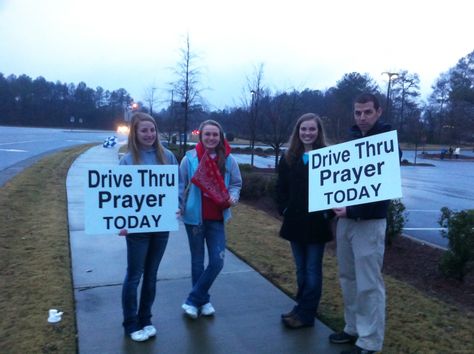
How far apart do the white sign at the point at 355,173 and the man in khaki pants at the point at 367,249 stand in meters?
0.08

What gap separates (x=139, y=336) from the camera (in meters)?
3.48

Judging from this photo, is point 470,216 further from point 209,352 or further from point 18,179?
point 18,179

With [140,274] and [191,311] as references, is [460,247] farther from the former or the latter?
[140,274]

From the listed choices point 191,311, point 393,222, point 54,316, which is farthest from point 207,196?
point 393,222

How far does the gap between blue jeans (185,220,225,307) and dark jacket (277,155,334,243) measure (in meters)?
0.58

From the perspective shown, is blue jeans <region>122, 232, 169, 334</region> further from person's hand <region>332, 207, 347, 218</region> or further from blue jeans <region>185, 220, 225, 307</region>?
person's hand <region>332, 207, 347, 218</region>

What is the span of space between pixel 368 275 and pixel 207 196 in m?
1.44

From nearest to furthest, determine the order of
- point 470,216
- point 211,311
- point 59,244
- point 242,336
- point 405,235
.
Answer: point 242,336
point 211,311
point 470,216
point 59,244
point 405,235

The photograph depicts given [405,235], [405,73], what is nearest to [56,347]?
[405,235]

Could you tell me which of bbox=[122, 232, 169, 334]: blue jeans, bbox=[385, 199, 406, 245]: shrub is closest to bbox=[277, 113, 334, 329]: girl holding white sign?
bbox=[122, 232, 169, 334]: blue jeans

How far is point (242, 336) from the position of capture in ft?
11.9

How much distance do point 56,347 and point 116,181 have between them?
1.37 m

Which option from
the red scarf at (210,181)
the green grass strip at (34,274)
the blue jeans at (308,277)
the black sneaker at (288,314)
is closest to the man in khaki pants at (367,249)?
the blue jeans at (308,277)

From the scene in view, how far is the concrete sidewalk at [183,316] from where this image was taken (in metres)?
3.46
